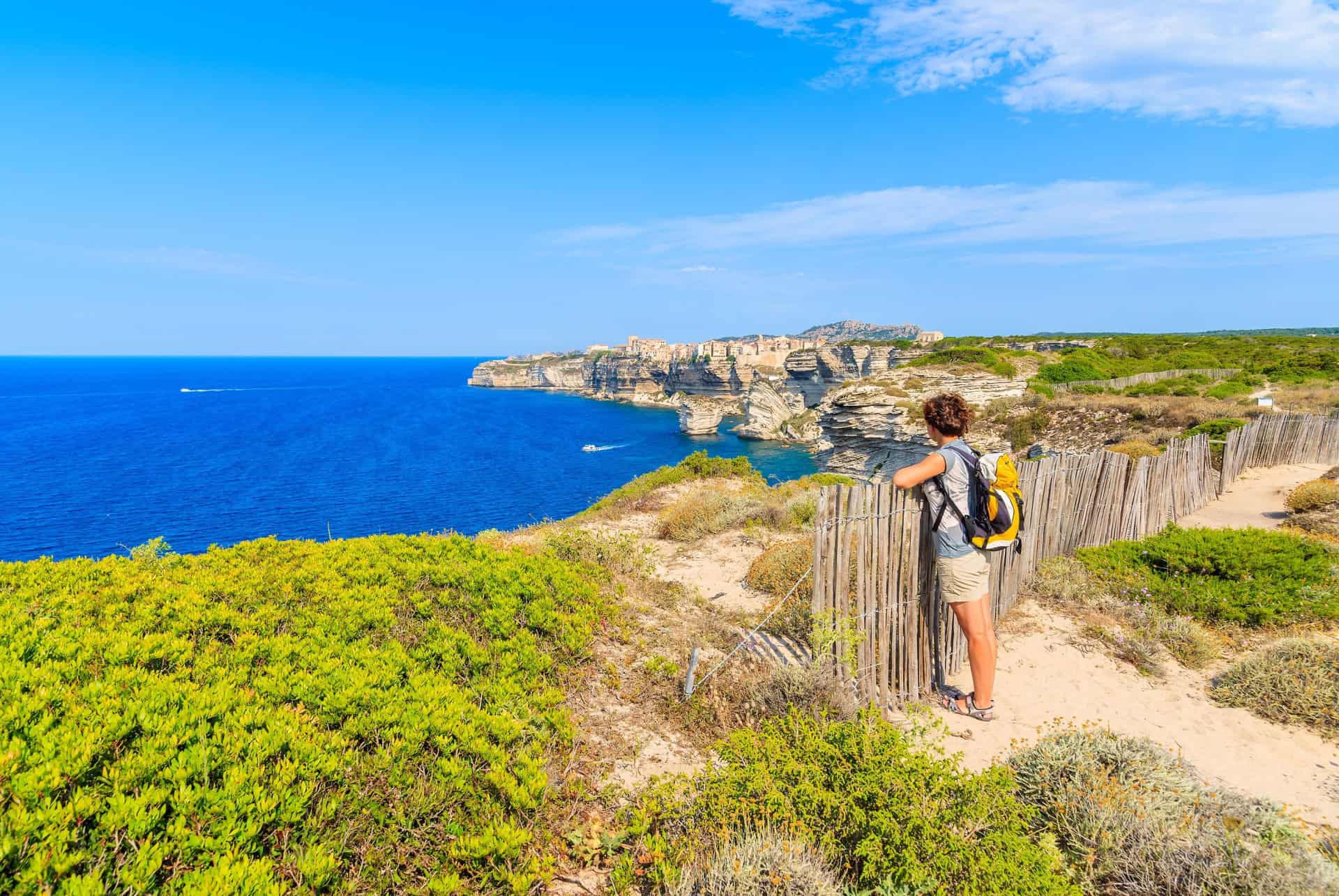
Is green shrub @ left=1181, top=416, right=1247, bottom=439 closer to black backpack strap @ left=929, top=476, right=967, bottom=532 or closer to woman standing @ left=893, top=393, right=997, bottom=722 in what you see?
woman standing @ left=893, top=393, right=997, bottom=722

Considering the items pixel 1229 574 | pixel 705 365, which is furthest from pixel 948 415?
pixel 705 365


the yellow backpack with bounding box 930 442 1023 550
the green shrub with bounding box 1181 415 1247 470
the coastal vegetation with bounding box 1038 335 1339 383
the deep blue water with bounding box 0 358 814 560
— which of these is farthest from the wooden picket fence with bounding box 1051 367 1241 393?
the yellow backpack with bounding box 930 442 1023 550

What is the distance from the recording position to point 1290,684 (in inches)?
190

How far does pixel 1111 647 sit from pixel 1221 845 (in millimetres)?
3390

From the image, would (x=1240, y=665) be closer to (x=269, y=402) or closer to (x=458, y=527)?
(x=458, y=527)

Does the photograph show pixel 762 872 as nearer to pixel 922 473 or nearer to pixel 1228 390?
pixel 922 473

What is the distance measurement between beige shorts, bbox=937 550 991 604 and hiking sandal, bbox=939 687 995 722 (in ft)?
2.80

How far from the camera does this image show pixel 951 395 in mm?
4598

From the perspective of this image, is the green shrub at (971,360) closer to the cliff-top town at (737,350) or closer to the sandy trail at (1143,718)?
the sandy trail at (1143,718)

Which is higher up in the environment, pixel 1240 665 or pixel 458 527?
pixel 1240 665

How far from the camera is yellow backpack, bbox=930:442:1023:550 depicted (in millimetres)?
4383

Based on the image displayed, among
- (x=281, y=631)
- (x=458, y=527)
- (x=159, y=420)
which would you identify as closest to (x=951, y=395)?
(x=281, y=631)

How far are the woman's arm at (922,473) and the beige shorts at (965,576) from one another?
694 mm

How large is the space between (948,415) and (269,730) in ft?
14.9
